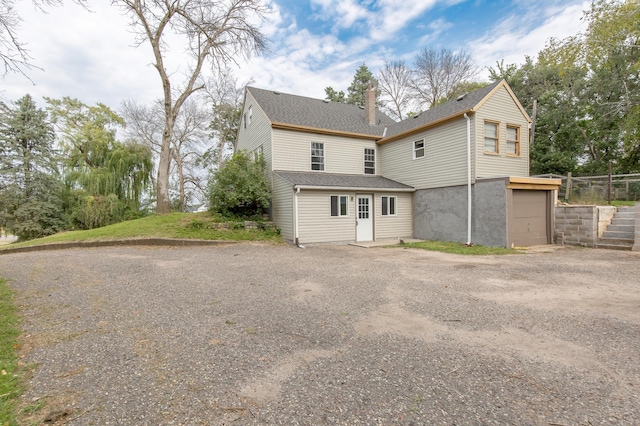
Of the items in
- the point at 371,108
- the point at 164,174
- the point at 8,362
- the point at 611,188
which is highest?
the point at 371,108

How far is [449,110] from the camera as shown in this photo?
41.0 feet

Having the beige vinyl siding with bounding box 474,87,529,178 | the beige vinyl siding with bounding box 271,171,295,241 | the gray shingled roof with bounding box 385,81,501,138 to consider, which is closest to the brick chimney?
the gray shingled roof with bounding box 385,81,501,138

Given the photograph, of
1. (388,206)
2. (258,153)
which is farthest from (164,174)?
(388,206)

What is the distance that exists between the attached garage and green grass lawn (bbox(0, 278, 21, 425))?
1217 centimetres

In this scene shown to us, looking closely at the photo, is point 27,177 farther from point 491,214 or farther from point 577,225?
point 577,225

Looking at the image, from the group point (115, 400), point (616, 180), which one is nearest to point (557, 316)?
point (115, 400)

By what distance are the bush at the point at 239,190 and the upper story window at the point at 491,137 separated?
974cm

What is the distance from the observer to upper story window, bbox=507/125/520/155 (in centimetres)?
1215

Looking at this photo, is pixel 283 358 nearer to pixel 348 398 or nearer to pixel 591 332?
pixel 348 398

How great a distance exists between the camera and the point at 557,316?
382cm

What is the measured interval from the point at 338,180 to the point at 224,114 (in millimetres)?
18476

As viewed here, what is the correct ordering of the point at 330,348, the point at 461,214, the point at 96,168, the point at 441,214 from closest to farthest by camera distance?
the point at 330,348
the point at 461,214
the point at 441,214
the point at 96,168

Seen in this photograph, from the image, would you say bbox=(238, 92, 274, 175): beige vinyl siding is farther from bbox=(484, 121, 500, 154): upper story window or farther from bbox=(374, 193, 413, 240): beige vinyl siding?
bbox=(484, 121, 500, 154): upper story window

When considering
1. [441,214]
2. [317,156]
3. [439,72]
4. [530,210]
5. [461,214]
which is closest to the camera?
[530,210]
